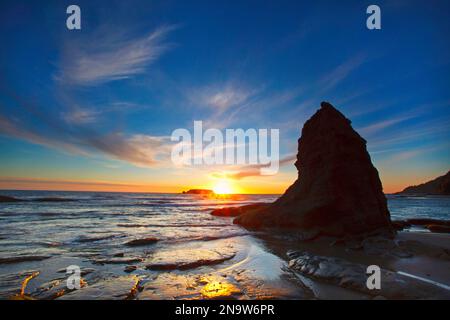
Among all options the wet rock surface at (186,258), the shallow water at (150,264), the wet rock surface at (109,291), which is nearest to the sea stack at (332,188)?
the shallow water at (150,264)

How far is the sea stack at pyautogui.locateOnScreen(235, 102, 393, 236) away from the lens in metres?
18.7

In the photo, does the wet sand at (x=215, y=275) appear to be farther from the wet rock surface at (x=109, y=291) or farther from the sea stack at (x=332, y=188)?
the sea stack at (x=332, y=188)

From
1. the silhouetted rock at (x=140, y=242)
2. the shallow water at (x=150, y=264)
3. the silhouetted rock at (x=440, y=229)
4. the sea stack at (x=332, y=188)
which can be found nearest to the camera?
the shallow water at (x=150, y=264)

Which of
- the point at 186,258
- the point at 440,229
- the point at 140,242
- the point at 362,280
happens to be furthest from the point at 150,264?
the point at 440,229

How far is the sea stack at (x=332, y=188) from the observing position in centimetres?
1872

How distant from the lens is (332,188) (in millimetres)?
19281

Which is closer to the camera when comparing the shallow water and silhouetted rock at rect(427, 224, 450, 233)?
the shallow water

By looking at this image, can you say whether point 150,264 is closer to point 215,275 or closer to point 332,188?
point 215,275

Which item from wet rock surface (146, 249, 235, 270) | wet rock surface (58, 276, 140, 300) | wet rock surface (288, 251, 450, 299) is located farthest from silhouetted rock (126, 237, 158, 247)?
wet rock surface (288, 251, 450, 299)

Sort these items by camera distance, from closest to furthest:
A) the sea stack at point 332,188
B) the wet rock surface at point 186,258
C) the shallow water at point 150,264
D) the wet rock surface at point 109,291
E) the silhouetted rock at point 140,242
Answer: the wet rock surface at point 109,291
the shallow water at point 150,264
the wet rock surface at point 186,258
the silhouetted rock at point 140,242
the sea stack at point 332,188

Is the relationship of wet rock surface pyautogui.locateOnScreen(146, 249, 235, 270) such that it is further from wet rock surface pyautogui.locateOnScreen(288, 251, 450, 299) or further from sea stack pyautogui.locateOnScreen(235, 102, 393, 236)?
sea stack pyautogui.locateOnScreen(235, 102, 393, 236)

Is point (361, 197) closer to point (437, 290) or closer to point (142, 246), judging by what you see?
point (437, 290)
